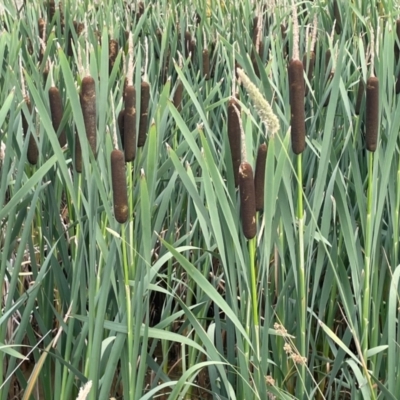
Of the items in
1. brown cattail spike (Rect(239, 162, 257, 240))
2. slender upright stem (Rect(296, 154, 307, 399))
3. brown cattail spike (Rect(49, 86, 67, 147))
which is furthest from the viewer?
brown cattail spike (Rect(49, 86, 67, 147))

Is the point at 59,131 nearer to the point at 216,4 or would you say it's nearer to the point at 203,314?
the point at 203,314

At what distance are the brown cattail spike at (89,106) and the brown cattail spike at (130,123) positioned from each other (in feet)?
0.14

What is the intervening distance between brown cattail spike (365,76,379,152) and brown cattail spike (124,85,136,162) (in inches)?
13.9

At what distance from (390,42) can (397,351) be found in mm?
540

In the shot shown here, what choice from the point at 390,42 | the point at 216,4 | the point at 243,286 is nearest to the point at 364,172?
the point at 390,42

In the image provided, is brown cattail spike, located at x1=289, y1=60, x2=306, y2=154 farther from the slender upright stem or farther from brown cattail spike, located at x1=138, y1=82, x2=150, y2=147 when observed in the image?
brown cattail spike, located at x1=138, y1=82, x2=150, y2=147

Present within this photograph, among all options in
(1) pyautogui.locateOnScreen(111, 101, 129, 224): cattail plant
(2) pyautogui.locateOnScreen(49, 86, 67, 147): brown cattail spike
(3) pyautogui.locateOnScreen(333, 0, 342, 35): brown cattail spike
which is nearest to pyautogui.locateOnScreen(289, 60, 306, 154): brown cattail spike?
(1) pyautogui.locateOnScreen(111, 101, 129, 224): cattail plant

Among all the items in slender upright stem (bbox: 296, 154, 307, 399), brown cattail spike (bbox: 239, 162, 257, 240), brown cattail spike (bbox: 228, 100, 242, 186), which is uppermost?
brown cattail spike (bbox: 228, 100, 242, 186)

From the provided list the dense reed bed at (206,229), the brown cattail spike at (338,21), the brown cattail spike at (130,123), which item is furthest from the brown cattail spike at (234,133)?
the brown cattail spike at (338,21)

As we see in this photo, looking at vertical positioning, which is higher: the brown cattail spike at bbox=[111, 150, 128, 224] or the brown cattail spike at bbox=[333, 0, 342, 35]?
the brown cattail spike at bbox=[333, 0, 342, 35]

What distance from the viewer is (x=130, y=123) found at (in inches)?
35.5

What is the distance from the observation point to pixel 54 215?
121 centimetres

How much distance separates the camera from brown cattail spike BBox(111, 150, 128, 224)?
2.71 feet

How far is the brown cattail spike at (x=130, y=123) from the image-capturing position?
895 millimetres
